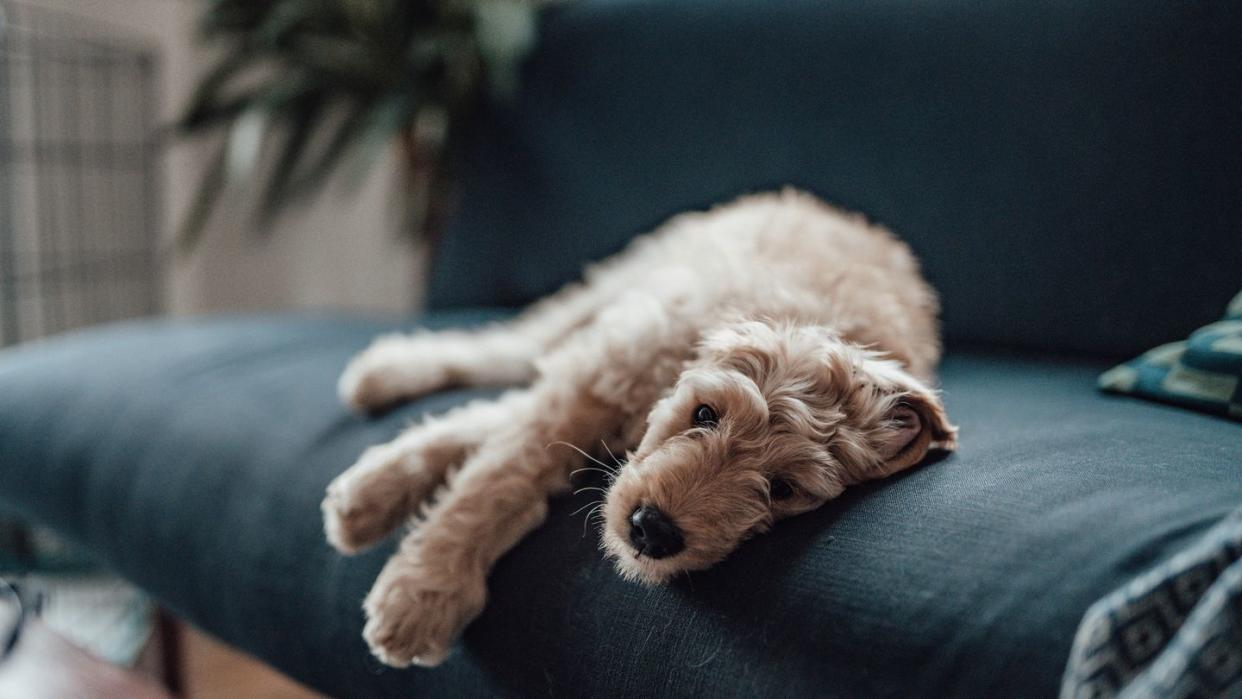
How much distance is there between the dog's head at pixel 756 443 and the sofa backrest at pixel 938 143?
788 mm

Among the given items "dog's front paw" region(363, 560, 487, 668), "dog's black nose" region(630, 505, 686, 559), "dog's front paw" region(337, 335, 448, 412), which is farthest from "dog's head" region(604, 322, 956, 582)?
"dog's front paw" region(337, 335, 448, 412)

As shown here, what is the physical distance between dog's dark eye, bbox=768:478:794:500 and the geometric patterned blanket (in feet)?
1.06

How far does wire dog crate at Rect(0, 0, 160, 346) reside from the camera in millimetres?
2861

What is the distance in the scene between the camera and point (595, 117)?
2.23 metres

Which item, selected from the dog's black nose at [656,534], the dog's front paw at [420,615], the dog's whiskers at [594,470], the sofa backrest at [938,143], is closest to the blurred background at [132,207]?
the sofa backrest at [938,143]

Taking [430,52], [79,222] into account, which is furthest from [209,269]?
[430,52]

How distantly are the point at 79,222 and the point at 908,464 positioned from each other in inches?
117

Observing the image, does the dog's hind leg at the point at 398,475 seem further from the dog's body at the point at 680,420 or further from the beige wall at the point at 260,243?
the beige wall at the point at 260,243

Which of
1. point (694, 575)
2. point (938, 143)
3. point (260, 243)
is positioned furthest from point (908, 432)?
point (260, 243)

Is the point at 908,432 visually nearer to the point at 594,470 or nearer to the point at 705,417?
the point at 705,417

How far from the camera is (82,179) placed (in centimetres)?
311

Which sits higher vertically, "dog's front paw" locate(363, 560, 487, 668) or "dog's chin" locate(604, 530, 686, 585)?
"dog's chin" locate(604, 530, 686, 585)

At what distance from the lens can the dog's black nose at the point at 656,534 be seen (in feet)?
3.03

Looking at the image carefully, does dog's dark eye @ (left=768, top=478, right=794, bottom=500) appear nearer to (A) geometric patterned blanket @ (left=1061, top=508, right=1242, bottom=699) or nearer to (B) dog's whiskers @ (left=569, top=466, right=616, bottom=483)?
(B) dog's whiskers @ (left=569, top=466, right=616, bottom=483)
